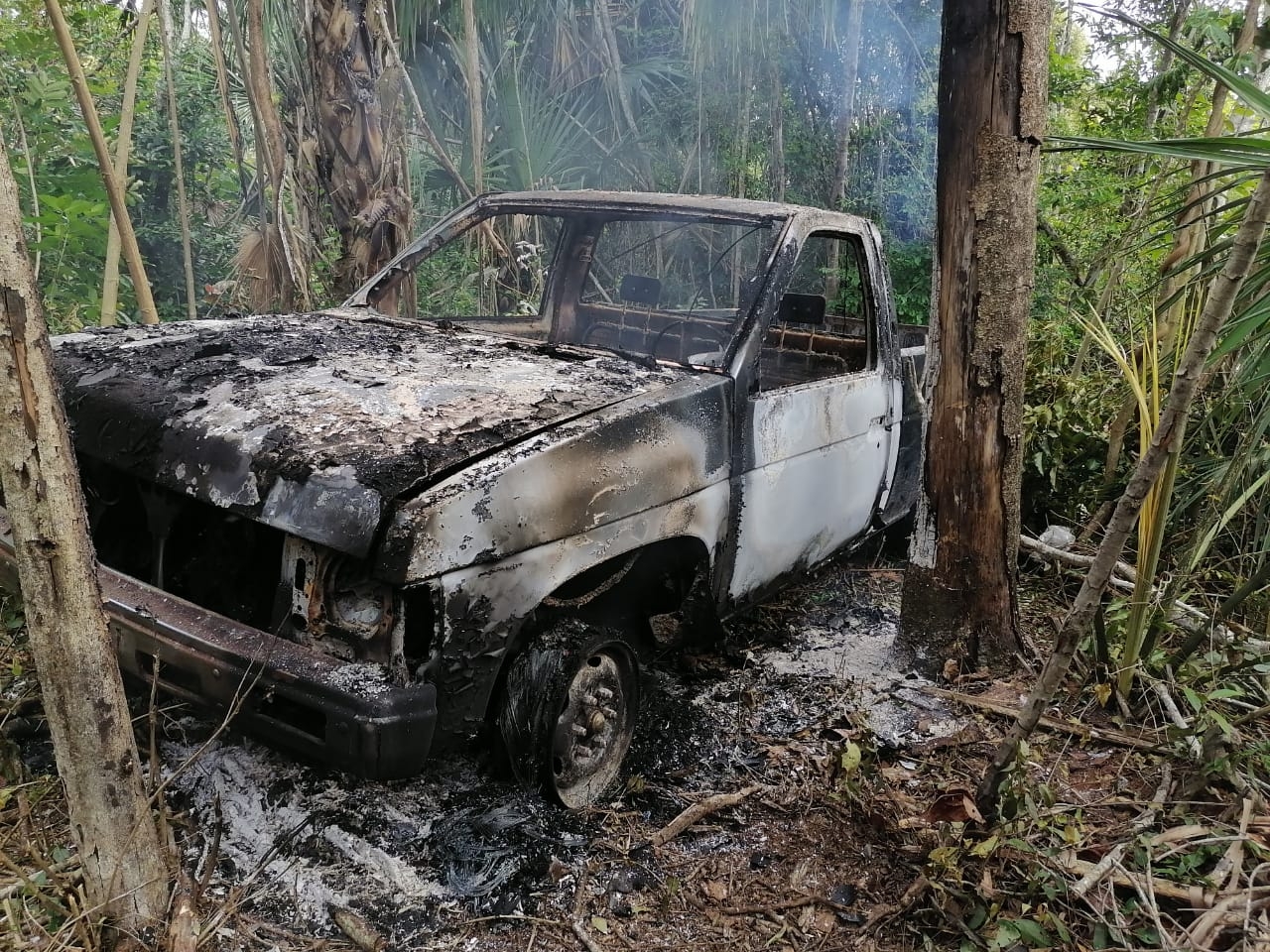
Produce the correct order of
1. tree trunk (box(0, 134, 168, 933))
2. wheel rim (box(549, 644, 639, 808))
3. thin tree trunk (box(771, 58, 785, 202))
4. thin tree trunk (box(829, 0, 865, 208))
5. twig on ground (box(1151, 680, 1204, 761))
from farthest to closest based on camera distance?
thin tree trunk (box(771, 58, 785, 202)), thin tree trunk (box(829, 0, 865, 208)), twig on ground (box(1151, 680, 1204, 761)), wheel rim (box(549, 644, 639, 808)), tree trunk (box(0, 134, 168, 933))

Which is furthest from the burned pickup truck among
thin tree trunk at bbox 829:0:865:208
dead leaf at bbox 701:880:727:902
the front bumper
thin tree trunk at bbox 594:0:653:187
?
thin tree trunk at bbox 829:0:865:208

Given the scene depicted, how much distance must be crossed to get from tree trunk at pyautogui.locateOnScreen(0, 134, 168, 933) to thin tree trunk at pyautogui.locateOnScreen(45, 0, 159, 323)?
2357 millimetres

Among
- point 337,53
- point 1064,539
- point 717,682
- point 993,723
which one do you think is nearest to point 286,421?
point 717,682

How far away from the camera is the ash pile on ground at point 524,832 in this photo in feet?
7.52

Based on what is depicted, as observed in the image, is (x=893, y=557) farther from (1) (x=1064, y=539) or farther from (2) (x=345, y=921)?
(2) (x=345, y=921)

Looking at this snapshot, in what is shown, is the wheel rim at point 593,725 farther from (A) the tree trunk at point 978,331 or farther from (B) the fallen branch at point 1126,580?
(B) the fallen branch at point 1126,580

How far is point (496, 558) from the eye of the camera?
2.21 meters

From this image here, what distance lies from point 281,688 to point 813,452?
2.05m

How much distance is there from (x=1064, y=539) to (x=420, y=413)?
3.51 metres

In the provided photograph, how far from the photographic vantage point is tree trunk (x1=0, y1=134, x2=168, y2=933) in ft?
5.24

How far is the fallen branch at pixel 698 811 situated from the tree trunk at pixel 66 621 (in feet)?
4.11

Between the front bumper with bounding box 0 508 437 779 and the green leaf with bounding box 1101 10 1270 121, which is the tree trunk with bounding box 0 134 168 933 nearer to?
the front bumper with bounding box 0 508 437 779

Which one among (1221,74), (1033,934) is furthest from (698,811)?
(1221,74)

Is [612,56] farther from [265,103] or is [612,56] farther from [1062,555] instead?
[1062,555]
